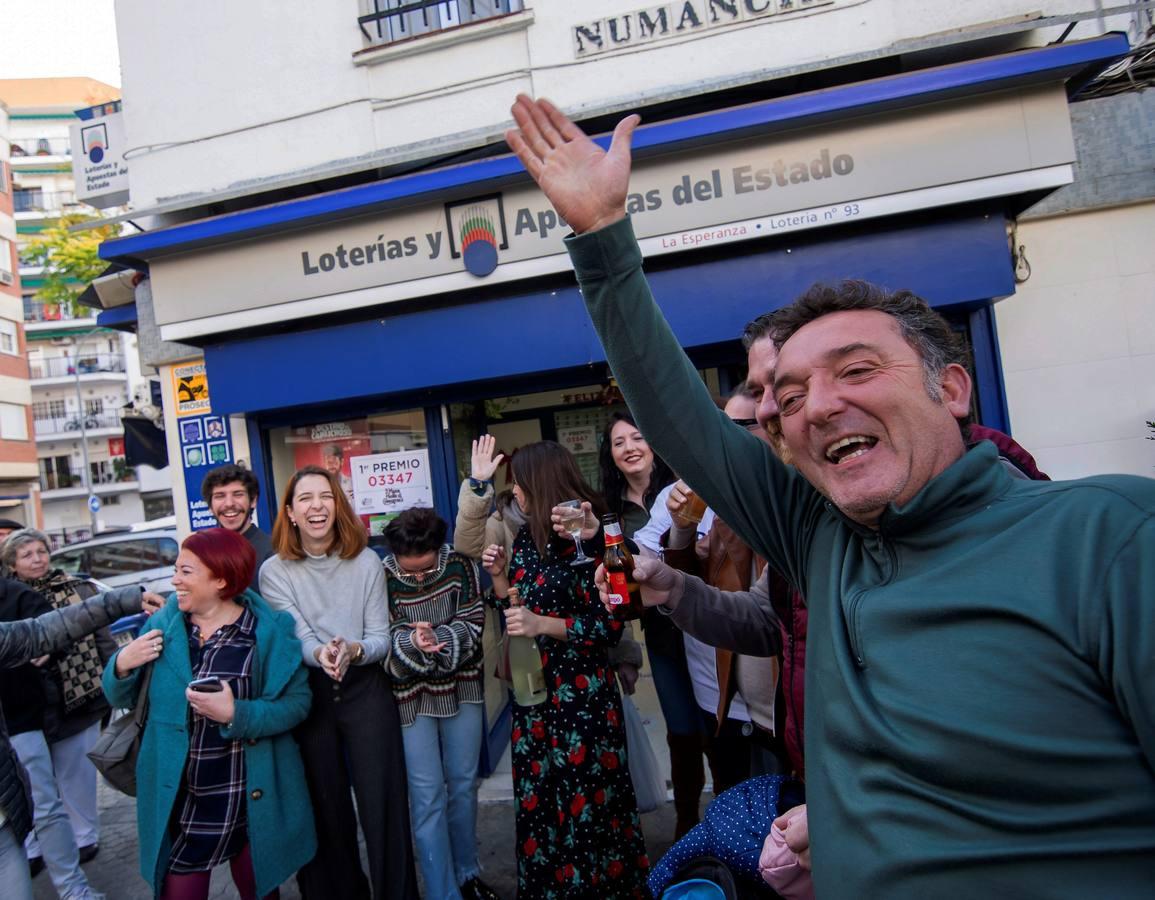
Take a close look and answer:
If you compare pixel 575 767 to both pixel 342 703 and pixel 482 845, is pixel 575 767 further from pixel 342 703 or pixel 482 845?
pixel 482 845

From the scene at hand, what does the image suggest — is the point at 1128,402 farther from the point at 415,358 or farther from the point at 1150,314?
the point at 415,358

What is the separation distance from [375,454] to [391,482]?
0.26 meters

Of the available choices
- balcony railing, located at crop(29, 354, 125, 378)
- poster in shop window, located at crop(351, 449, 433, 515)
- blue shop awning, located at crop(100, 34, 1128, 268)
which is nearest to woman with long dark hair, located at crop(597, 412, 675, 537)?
poster in shop window, located at crop(351, 449, 433, 515)

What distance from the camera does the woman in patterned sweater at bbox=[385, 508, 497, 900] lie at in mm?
3377

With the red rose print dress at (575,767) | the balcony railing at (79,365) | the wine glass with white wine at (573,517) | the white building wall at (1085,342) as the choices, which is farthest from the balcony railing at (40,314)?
the white building wall at (1085,342)

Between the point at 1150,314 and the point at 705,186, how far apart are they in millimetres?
3053

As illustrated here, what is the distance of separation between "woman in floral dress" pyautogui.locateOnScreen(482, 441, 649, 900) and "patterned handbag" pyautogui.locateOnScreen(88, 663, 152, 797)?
1.58 m

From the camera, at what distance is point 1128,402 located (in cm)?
465

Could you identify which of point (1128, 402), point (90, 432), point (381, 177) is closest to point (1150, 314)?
point (1128, 402)

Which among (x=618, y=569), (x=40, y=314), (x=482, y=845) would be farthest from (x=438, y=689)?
(x=40, y=314)

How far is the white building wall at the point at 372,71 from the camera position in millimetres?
4645

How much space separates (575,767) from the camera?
3109mm

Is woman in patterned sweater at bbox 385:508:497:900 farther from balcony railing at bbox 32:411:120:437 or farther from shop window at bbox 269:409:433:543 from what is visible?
balcony railing at bbox 32:411:120:437

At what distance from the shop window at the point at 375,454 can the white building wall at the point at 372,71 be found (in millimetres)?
1973
